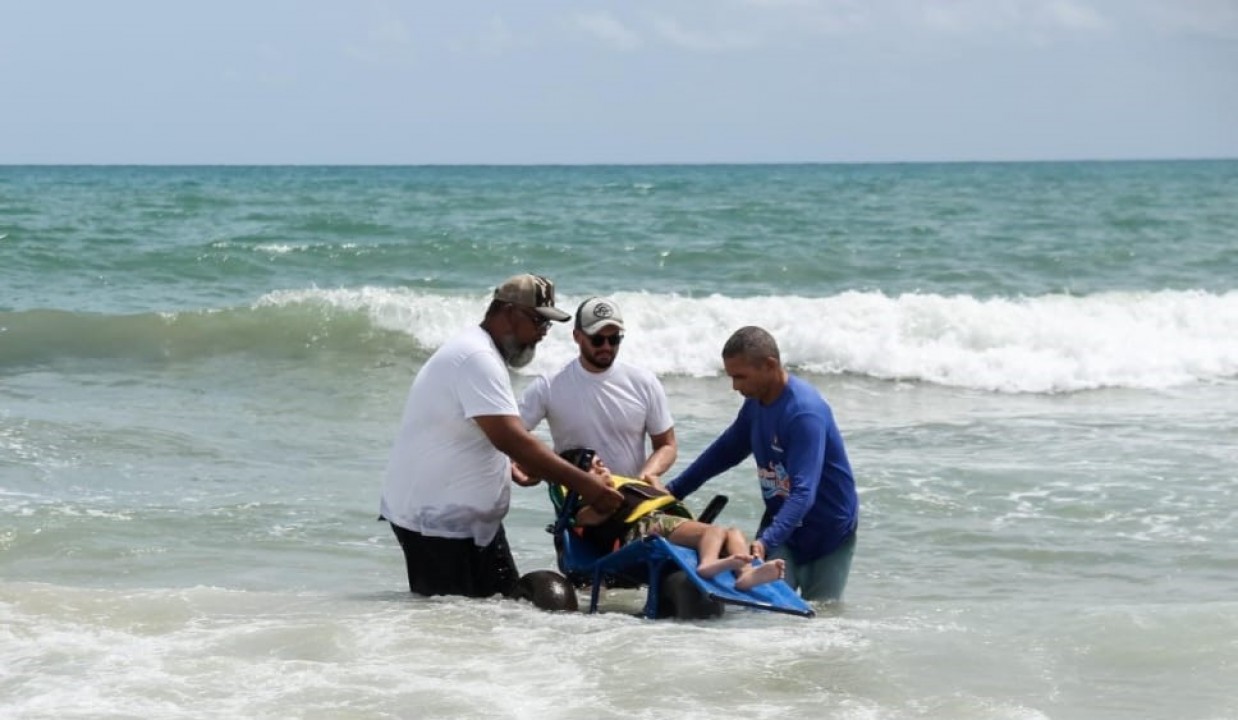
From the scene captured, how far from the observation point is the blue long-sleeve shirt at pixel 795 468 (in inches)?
250

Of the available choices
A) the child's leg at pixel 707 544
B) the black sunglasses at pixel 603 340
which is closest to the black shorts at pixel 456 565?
the child's leg at pixel 707 544

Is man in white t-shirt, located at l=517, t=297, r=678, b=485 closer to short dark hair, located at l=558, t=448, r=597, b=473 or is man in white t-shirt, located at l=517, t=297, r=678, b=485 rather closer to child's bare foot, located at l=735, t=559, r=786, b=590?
short dark hair, located at l=558, t=448, r=597, b=473

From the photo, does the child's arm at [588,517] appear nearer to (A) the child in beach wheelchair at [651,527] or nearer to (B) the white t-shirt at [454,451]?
(A) the child in beach wheelchair at [651,527]

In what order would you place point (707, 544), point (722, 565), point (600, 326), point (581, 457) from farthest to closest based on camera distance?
point (600, 326) < point (581, 457) < point (707, 544) < point (722, 565)

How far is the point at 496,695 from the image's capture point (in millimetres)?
5762

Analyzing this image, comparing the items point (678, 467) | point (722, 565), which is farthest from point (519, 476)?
point (678, 467)

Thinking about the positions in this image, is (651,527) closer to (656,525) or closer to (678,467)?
(656,525)

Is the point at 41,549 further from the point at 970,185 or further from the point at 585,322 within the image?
the point at 970,185

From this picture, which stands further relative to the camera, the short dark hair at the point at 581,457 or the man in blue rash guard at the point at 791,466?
the short dark hair at the point at 581,457

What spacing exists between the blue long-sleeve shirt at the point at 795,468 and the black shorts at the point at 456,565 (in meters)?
0.78

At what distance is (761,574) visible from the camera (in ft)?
20.4

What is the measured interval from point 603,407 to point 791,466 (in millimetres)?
939

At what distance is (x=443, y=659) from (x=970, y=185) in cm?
5012

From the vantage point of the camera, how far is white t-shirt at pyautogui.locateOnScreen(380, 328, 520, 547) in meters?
6.32
